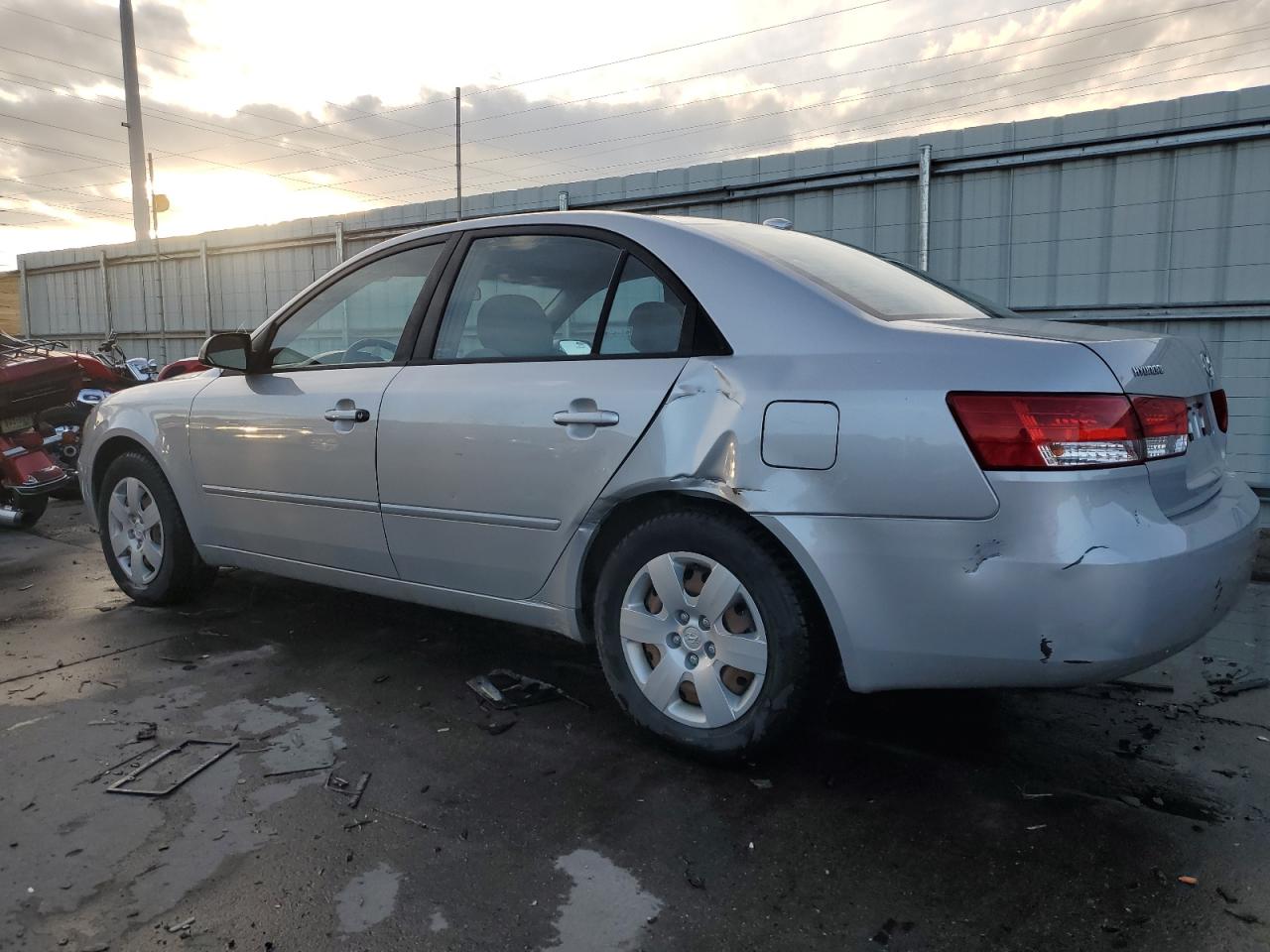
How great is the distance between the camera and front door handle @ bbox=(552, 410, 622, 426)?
2.67m

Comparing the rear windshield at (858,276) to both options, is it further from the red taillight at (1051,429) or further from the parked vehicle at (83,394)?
the parked vehicle at (83,394)

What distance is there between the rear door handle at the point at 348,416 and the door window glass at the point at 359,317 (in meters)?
0.22

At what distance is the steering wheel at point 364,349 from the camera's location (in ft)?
11.1

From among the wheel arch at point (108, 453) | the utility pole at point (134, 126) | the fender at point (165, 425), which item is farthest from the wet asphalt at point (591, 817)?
the utility pole at point (134, 126)

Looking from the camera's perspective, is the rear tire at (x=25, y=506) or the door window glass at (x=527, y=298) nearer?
the door window glass at (x=527, y=298)

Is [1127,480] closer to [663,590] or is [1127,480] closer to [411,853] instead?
[663,590]

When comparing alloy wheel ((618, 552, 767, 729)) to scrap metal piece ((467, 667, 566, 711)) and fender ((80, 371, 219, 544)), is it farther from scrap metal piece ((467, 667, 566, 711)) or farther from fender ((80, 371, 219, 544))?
fender ((80, 371, 219, 544))

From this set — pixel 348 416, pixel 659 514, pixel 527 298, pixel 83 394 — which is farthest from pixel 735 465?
pixel 83 394

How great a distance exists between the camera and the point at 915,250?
24.0 ft

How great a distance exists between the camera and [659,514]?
2666mm

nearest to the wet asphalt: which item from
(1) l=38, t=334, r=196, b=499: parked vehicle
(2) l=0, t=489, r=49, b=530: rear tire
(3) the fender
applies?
(3) the fender

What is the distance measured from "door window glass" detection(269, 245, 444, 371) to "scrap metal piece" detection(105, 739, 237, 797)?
4.62 feet

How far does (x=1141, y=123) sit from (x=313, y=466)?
5988 millimetres

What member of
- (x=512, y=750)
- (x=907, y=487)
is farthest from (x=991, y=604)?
(x=512, y=750)
